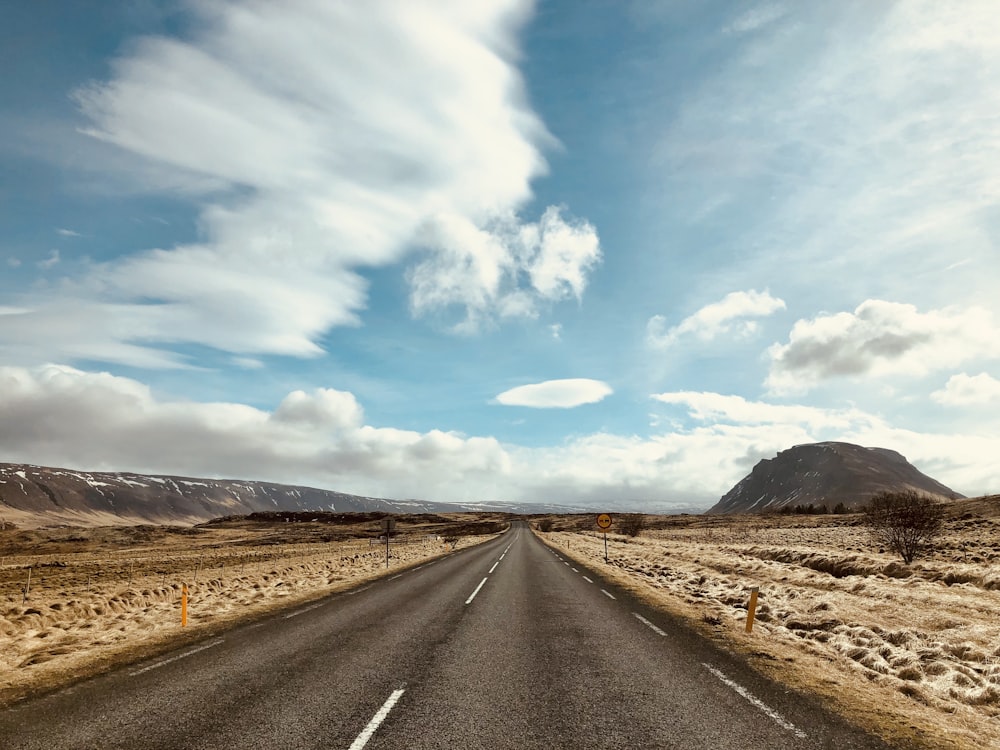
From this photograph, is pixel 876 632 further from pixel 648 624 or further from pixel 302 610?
pixel 302 610

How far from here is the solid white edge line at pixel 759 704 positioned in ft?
21.4

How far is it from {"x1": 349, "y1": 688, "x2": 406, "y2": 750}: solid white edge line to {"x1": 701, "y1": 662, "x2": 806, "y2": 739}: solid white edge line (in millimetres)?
5070

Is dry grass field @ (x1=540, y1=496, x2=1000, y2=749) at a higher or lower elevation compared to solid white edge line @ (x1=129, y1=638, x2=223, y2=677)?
higher

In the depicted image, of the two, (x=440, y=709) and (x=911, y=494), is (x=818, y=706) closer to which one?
(x=440, y=709)

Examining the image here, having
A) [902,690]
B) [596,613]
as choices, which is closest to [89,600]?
[596,613]

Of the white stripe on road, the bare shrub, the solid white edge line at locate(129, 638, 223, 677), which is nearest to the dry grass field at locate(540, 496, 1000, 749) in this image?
the bare shrub

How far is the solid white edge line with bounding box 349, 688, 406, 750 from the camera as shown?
5893 mm

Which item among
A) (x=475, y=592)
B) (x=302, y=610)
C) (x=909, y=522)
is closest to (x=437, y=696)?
(x=302, y=610)

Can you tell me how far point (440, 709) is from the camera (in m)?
A: 7.05

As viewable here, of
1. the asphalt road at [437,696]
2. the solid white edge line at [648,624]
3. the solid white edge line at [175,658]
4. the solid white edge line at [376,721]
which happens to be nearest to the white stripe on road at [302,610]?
the asphalt road at [437,696]

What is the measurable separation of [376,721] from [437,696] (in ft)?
4.12

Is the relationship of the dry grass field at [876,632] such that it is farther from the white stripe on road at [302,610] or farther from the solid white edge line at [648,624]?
the white stripe on road at [302,610]

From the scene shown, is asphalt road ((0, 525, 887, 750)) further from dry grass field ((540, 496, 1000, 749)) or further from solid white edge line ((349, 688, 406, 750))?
dry grass field ((540, 496, 1000, 749))

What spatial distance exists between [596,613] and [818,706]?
780cm
